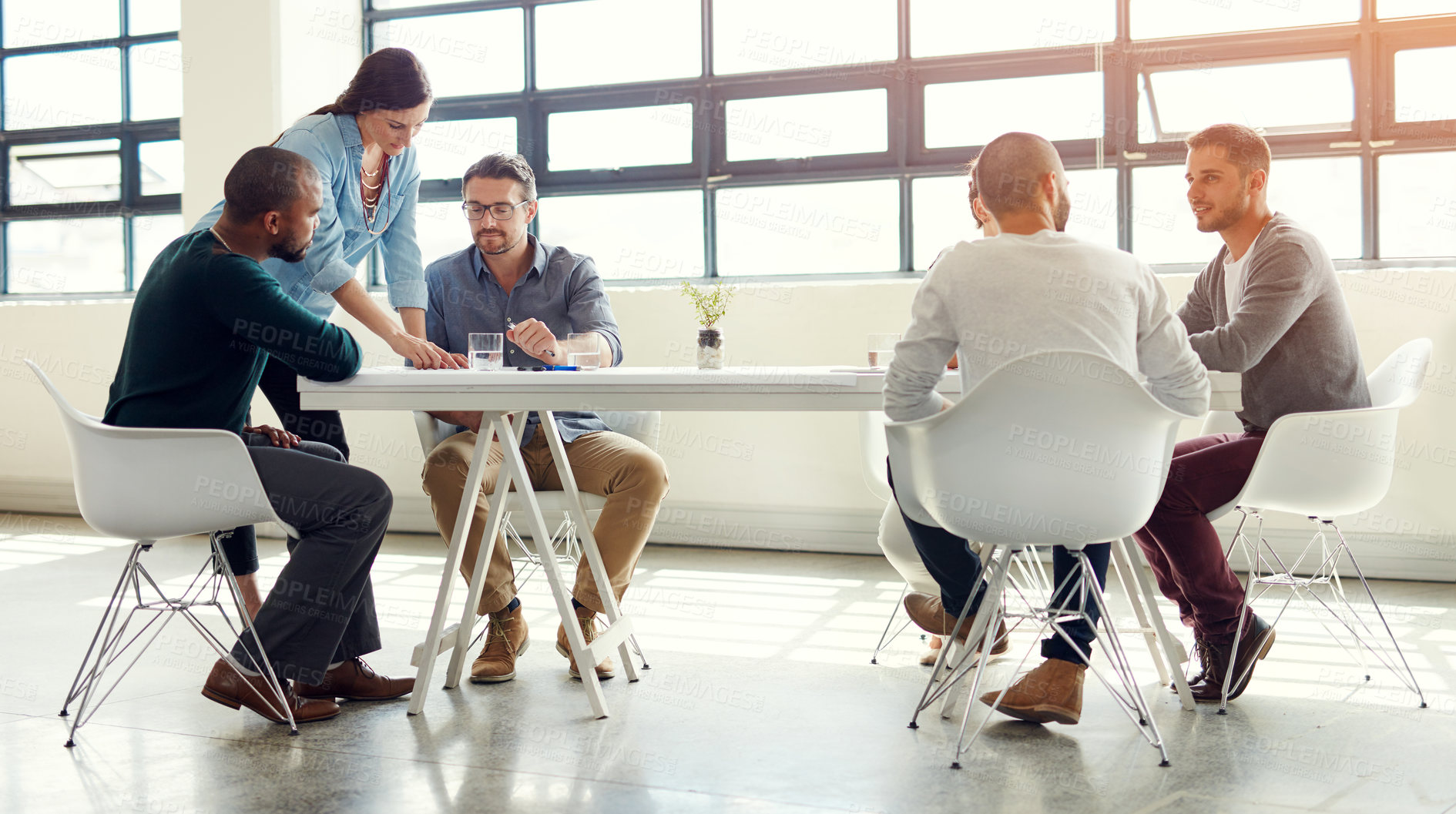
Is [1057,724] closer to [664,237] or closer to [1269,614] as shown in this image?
[1269,614]

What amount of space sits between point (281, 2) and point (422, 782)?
3.86 metres

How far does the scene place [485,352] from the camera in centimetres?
248

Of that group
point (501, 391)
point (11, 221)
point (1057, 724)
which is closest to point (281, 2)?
point (11, 221)

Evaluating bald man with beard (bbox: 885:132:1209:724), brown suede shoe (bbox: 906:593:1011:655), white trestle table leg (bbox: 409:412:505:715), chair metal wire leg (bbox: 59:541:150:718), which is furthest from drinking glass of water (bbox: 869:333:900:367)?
chair metal wire leg (bbox: 59:541:150:718)

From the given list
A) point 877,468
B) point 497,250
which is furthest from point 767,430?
point 497,250

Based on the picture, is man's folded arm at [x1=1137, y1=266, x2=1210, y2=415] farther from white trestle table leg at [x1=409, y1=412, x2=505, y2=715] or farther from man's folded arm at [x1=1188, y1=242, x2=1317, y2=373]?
white trestle table leg at [x1=409, y1=412, x2=505, y2=715]

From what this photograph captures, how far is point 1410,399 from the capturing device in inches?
96.3

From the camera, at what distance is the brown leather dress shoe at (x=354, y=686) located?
250 centimetres

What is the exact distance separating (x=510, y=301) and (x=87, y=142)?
12.4ft

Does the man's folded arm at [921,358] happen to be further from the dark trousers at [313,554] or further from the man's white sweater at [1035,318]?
the dark trousers at [313,554]

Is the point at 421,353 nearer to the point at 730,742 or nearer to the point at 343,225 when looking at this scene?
the point at 343,225

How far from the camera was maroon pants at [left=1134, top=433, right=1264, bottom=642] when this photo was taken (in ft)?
7.94

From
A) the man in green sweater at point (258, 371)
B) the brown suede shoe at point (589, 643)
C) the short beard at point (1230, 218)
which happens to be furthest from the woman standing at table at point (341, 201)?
the short beard at point (1230, 218)

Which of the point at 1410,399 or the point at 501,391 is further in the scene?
the point at 1410,399
